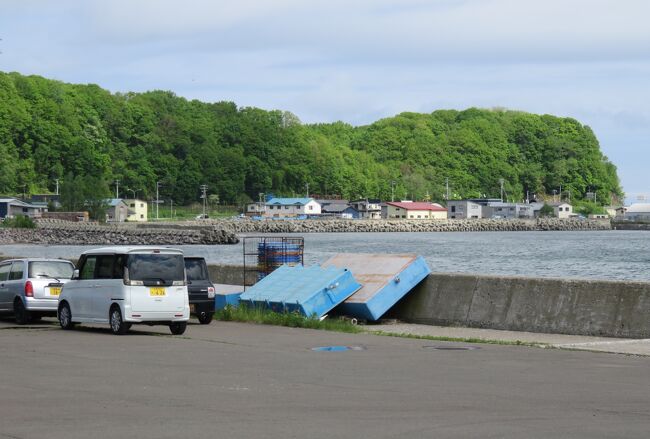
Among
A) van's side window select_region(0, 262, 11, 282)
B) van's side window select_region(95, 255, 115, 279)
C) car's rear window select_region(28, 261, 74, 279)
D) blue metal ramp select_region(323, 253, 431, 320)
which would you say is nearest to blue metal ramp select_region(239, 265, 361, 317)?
blue metal ramp select_region(323, 253, 431, 320)

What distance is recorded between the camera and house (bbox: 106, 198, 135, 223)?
189000 millimetres

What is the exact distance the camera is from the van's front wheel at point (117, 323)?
847 inches

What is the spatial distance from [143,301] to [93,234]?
120022 mm

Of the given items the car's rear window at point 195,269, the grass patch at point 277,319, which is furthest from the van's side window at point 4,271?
the grass patch at point 277,319

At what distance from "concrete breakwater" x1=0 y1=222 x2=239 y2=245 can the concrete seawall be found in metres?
109

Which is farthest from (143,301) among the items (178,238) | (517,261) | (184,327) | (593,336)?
(178,238)

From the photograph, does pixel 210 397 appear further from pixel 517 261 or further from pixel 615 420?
pixel 517 261

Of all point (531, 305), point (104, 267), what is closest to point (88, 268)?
point (104, 267)

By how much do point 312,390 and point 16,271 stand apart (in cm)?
1466

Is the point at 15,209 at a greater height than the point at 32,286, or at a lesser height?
greater

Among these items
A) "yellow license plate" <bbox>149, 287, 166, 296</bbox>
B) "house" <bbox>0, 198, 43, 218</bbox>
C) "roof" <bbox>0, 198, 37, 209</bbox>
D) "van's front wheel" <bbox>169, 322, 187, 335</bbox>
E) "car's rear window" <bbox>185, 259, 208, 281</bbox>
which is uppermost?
"roof" <bbox>0, 198, 37, 209</bbox>

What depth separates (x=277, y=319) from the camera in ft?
77.7

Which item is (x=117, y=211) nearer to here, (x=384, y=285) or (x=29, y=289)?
(x=29, y=289)

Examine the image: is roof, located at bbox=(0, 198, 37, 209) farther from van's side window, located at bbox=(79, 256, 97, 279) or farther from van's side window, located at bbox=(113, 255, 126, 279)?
van's side window, located at bbox=(113, 255, 126, 279)
